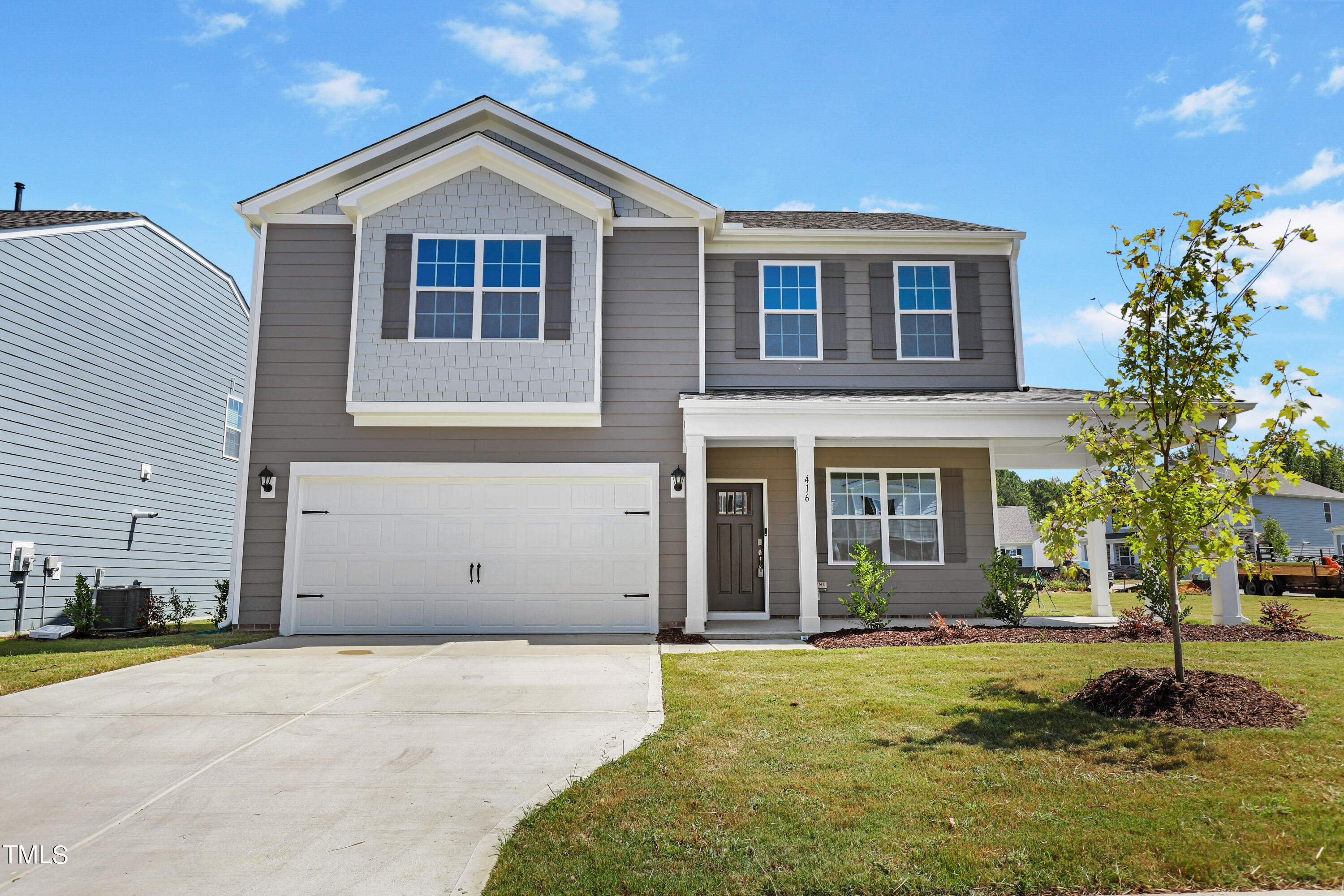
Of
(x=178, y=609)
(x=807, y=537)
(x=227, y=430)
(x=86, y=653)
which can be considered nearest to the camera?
(x=86, y=653)

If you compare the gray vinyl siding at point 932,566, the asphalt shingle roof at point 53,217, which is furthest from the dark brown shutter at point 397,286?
the gray vinyl siding at point 932,566

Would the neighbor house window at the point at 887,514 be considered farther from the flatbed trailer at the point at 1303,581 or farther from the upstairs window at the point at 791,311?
Answer: the flatbed trailer at the point at 1303,581

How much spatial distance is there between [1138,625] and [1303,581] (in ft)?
59.7

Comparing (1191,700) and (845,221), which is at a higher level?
(845,221)

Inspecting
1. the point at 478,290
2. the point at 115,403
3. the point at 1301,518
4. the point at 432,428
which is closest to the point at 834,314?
the point at 478,290

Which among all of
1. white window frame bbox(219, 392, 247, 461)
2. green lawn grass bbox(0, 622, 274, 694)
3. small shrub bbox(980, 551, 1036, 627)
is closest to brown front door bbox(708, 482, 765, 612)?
small shrub bbox(980, 551, 1036, 627)

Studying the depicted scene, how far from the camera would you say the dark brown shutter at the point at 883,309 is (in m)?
12.8

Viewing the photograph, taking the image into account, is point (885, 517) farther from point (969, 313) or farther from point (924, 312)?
point (969, 313)

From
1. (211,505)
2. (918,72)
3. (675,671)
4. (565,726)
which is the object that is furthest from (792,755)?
(211,505)

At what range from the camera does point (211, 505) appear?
1678cm

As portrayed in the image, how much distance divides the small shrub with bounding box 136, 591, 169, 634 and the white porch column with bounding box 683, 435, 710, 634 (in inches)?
313

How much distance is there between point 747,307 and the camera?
12734 mm

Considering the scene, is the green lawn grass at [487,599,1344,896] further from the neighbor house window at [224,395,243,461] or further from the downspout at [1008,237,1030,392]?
the neighbor house window at [224,395,243,461]

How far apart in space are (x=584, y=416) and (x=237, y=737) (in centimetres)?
664
